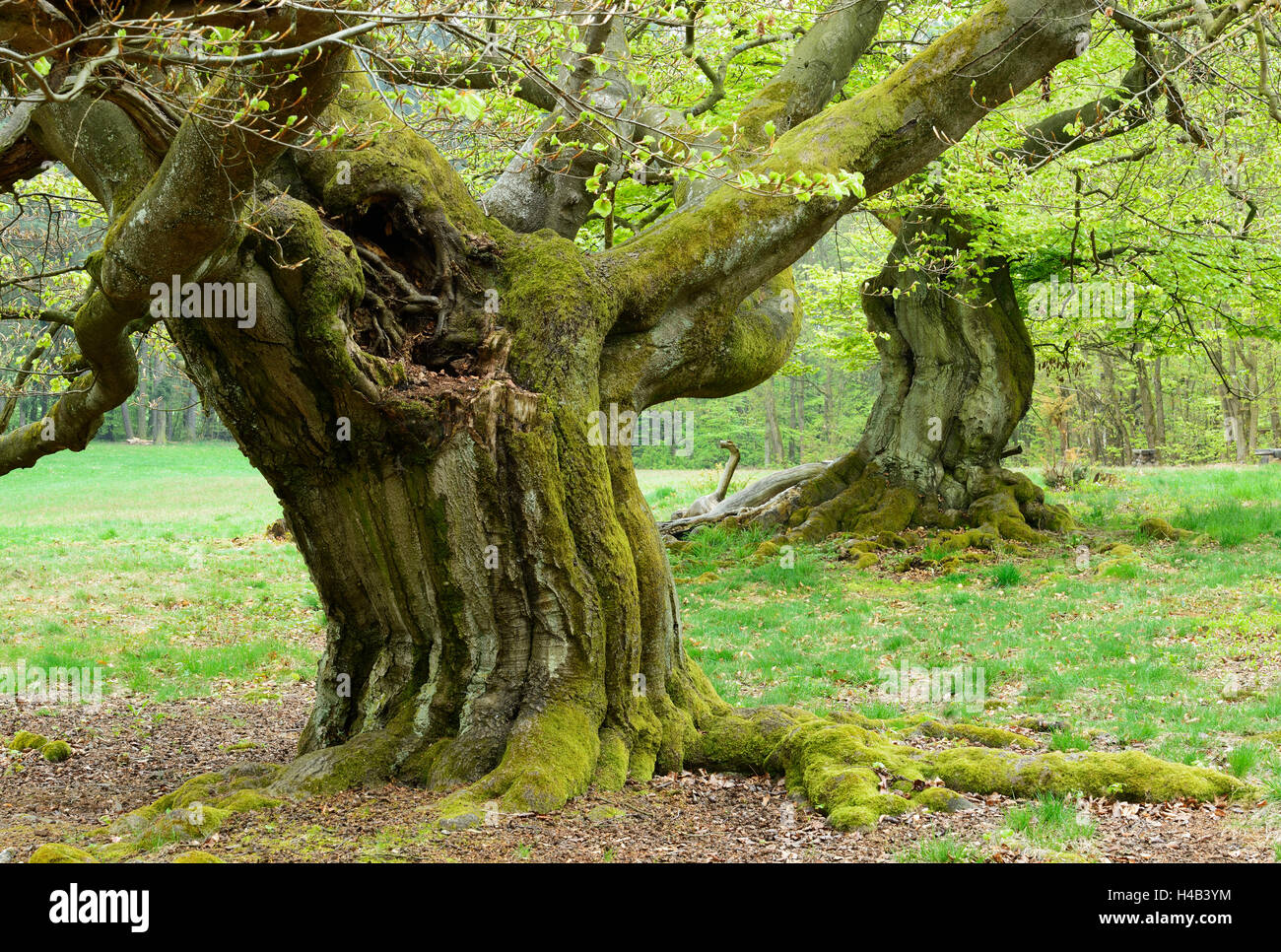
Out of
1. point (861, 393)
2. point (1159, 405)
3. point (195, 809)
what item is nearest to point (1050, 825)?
point (195, 809)

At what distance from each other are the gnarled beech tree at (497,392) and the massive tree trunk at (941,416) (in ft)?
33.1

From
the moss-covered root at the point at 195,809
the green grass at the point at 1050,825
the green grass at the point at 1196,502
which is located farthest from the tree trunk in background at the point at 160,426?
the green grass at the point at 1050,825

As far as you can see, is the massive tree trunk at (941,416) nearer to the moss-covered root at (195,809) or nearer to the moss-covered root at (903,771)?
the moss-covered root at (903,771)

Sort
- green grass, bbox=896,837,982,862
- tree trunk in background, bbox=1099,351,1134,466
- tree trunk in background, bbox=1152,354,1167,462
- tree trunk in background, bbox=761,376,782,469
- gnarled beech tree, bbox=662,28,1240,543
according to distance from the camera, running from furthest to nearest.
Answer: tree trunk in background, bbox=761,376,782,469
tree trunk in background, bbox=1099,351,1134,466
tree trunk in background, bbox=1152,354,1167,462
gnarled beech tree, bbox=662,28,1240,543
green grass, bbox=896,837,982,862

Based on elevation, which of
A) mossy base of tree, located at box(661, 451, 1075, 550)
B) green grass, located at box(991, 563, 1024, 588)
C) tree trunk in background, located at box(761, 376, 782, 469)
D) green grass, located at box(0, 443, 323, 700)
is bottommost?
green grass, located at box(0, 443, 323, 700)

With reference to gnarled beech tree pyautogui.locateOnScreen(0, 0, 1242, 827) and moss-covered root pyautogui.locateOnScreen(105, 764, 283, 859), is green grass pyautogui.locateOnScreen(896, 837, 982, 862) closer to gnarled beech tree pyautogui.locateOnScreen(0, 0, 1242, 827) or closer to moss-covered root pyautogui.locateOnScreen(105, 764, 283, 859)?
gnarled beech tree pyautogui.locateOnScreen(0, 0, 1242, 827)

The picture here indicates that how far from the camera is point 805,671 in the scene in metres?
11.0

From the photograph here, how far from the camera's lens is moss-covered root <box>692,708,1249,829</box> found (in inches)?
237

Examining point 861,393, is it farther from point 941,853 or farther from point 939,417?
point 941,853

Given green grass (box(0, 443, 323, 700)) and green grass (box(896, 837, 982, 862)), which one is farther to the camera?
green grass (box(0, 443, 323, 700))

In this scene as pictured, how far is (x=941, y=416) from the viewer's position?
18047 millimetres

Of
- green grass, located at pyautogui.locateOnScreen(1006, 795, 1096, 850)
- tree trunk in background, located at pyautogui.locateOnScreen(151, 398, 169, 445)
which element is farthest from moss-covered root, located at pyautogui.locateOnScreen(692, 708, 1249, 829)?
tree trunk in background, located at pyautogui.locateOnScreen(151, 398, 169, 445)

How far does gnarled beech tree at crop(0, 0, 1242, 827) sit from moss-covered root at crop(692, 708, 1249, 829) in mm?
23

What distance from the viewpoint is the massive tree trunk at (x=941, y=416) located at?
17562 mm
